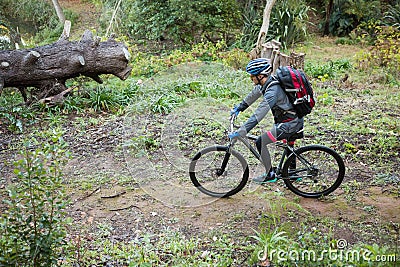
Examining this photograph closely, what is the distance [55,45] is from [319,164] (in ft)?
16.5

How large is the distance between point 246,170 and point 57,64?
4.45m

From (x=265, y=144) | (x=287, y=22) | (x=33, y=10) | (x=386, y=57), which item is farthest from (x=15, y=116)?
(x=33, y=10)

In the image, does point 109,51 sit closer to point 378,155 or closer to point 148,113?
point 148,113

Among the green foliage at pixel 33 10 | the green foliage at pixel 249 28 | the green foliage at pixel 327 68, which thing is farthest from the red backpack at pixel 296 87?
the green foliage at pixel 33 10

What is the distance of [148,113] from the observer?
23.2 ft

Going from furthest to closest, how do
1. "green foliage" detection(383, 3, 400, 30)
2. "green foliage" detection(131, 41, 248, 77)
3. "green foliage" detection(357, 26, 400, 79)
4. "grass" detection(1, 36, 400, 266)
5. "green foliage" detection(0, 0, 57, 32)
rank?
"green foliage" detection(0, 0, 57, 32), "green foliage" detection(383, 3, 400, 30), "green foliage" detection(131, 41, 248, 77), "green foliage" detection(357, 26, 400, 79), "grass" detection(1, 36, 400, 266)

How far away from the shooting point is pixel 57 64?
7.32 m

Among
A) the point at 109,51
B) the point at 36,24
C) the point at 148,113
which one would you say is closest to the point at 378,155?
the point at 148,113

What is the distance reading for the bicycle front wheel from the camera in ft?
14.4

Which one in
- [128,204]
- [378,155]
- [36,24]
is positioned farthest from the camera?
[36,24]

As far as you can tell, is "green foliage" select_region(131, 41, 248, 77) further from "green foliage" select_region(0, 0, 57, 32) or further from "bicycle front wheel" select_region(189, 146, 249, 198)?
"green foliage" select_region(0, 0, 57, 32)

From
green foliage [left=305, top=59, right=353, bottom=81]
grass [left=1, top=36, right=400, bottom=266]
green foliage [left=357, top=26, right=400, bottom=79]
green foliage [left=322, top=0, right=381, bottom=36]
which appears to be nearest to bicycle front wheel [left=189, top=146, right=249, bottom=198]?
grass [left=1, top=36, right=400, bottom=266]

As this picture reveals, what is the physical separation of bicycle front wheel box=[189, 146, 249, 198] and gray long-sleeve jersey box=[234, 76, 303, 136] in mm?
417

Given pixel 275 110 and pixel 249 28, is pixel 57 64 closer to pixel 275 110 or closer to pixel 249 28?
pixel 275 110
